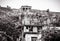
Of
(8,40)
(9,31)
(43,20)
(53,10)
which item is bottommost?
(8,40)

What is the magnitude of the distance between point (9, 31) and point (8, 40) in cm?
34

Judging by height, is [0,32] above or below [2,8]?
below

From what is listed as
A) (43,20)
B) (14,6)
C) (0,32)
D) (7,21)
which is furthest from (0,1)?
(43,20)

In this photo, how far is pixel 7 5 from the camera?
445cm

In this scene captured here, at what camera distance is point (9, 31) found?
4242 millimetres

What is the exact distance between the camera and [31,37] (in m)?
4.36

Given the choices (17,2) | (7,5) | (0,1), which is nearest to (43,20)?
(17,2)

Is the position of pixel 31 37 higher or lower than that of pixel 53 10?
lower

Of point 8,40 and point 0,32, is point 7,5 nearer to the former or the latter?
point 0,32

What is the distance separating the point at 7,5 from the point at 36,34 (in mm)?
1637

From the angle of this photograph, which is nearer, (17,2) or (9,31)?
(9,31)

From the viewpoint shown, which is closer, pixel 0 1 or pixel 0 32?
pixel 0 32

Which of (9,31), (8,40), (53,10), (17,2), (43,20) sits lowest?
(8,40)

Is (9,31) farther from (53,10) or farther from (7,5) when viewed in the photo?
(53,10)
